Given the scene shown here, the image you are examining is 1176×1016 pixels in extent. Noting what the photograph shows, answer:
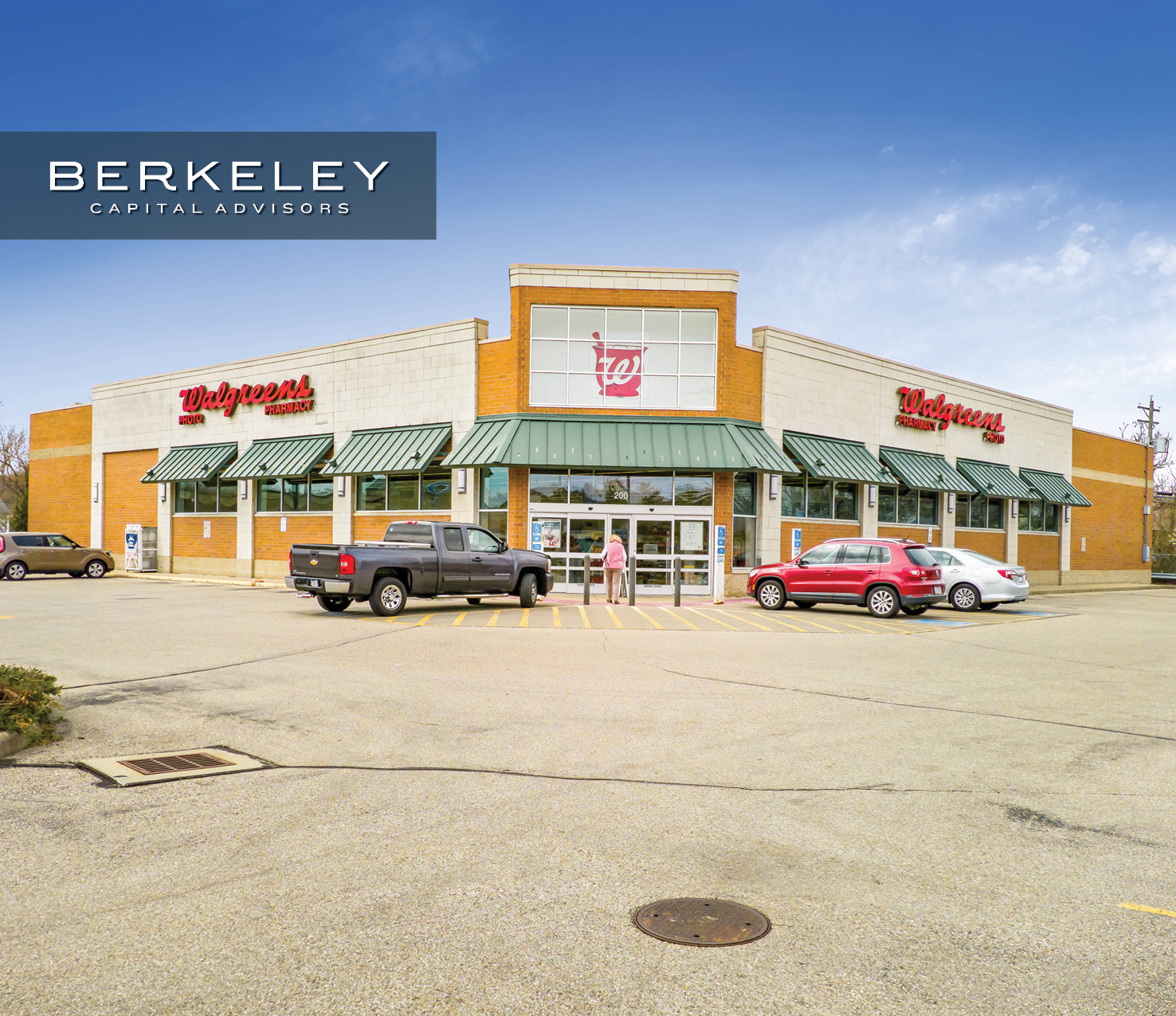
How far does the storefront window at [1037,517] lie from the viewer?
133 feet

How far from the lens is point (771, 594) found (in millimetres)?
23609

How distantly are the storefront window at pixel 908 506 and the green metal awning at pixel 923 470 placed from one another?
24.1 inches

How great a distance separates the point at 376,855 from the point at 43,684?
4477 millimetres

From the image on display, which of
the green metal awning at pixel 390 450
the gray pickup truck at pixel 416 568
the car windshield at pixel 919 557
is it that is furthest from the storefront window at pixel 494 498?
the car windshield at pixel 919 557

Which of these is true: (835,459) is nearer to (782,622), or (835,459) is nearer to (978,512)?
(978,512)

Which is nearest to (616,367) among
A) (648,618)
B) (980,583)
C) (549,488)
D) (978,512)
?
(549,488)

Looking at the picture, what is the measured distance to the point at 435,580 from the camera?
20.1 meters

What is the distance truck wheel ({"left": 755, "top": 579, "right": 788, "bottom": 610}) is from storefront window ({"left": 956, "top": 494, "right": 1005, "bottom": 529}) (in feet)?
54.6

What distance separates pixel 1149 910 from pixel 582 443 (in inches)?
925

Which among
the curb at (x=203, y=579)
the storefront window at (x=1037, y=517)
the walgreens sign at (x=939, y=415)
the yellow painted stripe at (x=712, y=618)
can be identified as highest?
the walgreens sign at (x=939, y=415)

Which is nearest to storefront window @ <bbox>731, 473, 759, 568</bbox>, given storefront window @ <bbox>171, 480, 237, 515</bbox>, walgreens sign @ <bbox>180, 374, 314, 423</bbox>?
walgreens sign @ <bbox>180, 374, 314, 423</bbox>

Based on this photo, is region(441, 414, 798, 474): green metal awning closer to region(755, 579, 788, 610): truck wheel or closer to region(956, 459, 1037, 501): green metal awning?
region(755, 579, 788, 610): truck wheel

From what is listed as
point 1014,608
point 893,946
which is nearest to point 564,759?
point 893,946

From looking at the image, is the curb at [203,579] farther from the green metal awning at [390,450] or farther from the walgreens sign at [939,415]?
the walgreens sign at [939,415]
